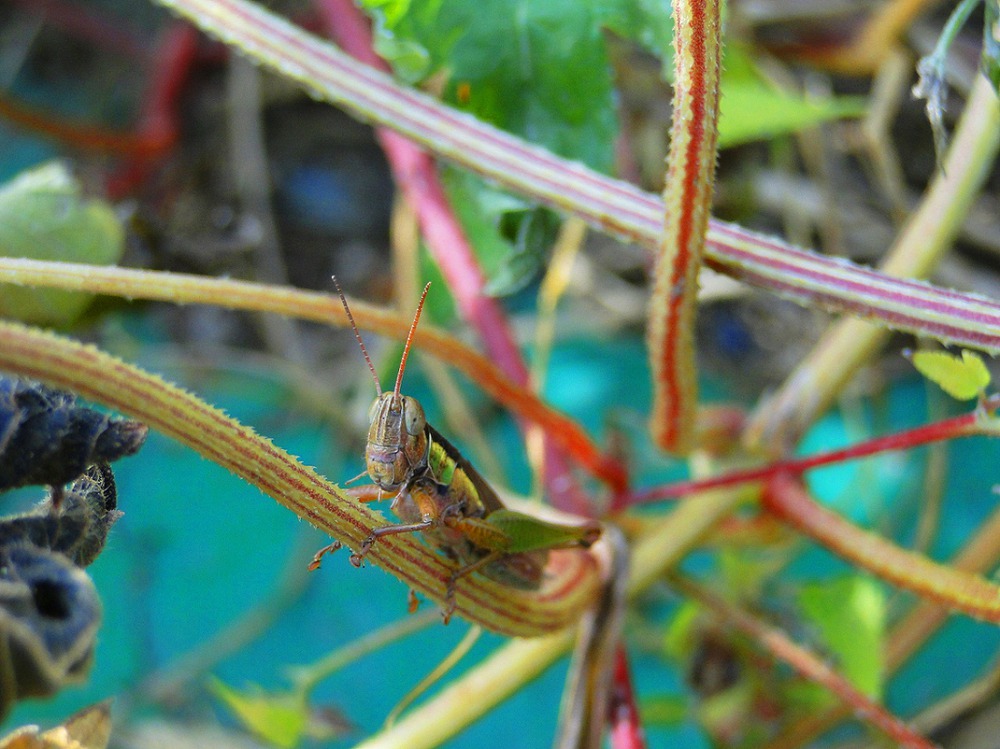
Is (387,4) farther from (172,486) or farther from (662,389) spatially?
(172,486)

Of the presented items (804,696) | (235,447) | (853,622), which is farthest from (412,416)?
(804,696)

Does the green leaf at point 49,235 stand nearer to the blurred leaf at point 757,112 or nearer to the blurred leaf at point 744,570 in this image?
the blurred leaf at point 757,112

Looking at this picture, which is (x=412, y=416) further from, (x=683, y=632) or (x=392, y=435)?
(x=683, y=632)

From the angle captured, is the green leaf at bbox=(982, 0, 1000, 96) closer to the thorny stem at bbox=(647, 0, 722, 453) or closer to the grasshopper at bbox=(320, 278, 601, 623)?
the thorny stem at bbox=(647, 0, 722, 453)

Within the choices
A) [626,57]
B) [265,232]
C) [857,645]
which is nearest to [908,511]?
[857,645]

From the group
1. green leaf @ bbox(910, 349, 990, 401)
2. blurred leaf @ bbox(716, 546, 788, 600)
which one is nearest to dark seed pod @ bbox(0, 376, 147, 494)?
green leaf @ bbox(910, 349, 990, 401)
